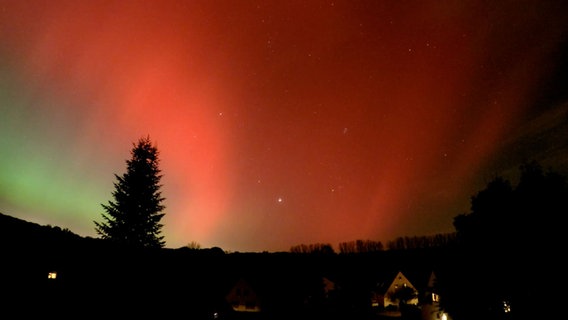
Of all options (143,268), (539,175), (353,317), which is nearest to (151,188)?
(143,268)

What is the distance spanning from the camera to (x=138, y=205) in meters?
37.8

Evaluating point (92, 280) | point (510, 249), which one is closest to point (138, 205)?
point (92, 280)

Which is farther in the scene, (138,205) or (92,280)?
(138,205)

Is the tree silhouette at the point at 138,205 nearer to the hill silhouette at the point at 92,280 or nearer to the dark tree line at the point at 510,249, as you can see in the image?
the hill silhouette at the point at 92,280

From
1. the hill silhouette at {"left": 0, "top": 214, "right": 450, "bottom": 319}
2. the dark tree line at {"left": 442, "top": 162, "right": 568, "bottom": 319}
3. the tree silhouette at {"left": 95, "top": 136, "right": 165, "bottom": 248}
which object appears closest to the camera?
the hill silhouette at {"left": 0, "top": 214, "right": 450, "bottom": 319}

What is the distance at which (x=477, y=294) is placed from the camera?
2405 cm

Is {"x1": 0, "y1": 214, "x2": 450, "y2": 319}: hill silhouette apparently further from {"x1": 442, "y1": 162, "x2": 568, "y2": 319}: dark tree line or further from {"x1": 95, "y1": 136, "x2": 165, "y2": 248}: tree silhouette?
{"x1": 442, "y1": 162, "x2": 568, "y2": 319}: dark tree line

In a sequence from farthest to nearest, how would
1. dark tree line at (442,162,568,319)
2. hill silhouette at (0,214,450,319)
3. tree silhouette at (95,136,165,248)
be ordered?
tree silhouette at (95,136,165,248)
dark tree line at (442,162,568,319)
hill silhouette at (0,214,450,319)

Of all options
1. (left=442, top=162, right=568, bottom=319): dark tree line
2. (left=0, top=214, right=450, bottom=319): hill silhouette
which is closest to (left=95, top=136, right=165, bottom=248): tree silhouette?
Result: (left=0, top=214, right=450, bottom=319): hill silhouette

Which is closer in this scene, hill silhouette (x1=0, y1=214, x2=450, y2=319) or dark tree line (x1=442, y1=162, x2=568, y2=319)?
hill silhouette (x1=0, y1=214, x2=450, y2=319)

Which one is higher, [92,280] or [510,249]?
[510,249]

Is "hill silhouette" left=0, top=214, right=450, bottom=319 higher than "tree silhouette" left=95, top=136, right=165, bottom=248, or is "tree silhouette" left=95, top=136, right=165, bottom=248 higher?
"tree silhouette" left=95, top=136, right=165, bottom=248

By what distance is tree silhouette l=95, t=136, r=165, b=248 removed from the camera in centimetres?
3606

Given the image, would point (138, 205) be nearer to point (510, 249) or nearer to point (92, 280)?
point (92, 280)
